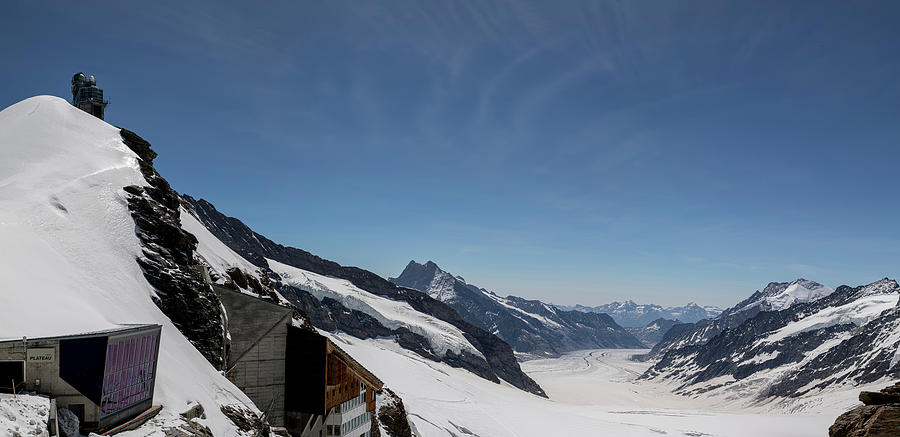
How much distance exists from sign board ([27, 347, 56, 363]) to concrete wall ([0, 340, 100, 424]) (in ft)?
0.19

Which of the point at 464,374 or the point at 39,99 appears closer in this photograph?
the point at 39,99

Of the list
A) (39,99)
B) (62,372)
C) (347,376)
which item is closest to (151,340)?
(62,372)

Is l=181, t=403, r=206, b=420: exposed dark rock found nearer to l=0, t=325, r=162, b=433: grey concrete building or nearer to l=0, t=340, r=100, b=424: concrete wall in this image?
l=0, t=325, r=162, b=433: grey concrete building

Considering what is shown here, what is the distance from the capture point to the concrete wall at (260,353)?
105 feet

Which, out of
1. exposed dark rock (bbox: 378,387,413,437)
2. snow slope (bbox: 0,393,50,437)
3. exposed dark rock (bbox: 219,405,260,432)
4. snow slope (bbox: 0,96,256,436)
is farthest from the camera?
exposed dark rock (bbox: 378,387,413,437)

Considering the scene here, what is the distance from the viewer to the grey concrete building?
15164mm

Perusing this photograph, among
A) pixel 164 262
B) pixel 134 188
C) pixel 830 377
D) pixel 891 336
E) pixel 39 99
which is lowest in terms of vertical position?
pixel 830 377

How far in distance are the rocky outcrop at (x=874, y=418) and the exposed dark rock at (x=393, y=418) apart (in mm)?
33475

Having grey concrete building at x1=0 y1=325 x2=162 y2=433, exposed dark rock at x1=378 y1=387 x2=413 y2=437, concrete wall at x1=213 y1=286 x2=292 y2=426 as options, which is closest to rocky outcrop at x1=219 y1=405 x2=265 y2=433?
grey concrete building at x1=0 y1=325 x2=162 y2=433

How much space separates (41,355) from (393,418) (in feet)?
106

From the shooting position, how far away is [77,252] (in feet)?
84.5

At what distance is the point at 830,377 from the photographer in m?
191

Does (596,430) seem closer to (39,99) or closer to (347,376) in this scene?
(347,376)

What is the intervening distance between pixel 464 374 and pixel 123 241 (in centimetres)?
14328
